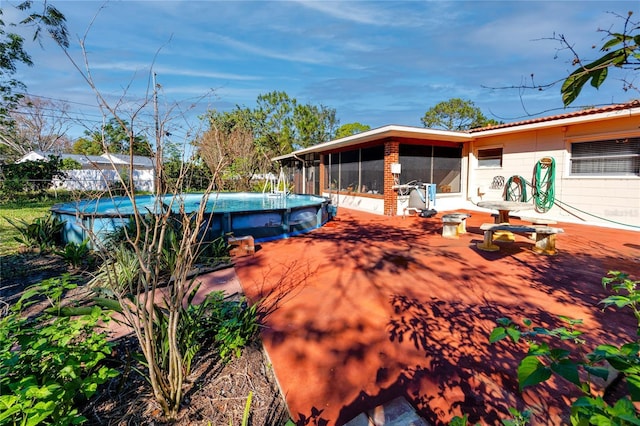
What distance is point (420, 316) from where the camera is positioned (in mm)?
3205

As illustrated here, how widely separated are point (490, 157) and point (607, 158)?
11.1ft

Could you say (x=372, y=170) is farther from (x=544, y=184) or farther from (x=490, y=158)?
(x=544, y=184)

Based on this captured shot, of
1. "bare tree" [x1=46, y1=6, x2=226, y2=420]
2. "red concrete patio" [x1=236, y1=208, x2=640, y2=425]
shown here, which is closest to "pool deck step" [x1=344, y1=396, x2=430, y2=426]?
"red concrete patio" [x1=236, y1=208, x2=640, y2=425]

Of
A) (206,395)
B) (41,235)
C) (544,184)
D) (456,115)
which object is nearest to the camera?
(206,395)

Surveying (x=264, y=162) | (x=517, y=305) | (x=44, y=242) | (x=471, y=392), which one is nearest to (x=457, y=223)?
(x=517, y=305)

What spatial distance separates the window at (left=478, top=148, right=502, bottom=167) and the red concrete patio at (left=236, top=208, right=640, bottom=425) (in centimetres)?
472

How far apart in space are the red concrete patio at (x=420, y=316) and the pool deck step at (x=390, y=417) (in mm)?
84

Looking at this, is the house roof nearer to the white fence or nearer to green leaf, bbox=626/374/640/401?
the white fence

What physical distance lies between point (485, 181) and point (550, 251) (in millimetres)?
6084

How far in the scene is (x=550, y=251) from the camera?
215 inches

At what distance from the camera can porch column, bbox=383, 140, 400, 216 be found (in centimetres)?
1005

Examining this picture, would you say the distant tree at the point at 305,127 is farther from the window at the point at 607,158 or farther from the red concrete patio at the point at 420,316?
the red concrete patio at the point at 420,316

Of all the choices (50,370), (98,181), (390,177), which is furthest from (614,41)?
(390,177)

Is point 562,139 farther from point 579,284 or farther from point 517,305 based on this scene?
point 517,305
